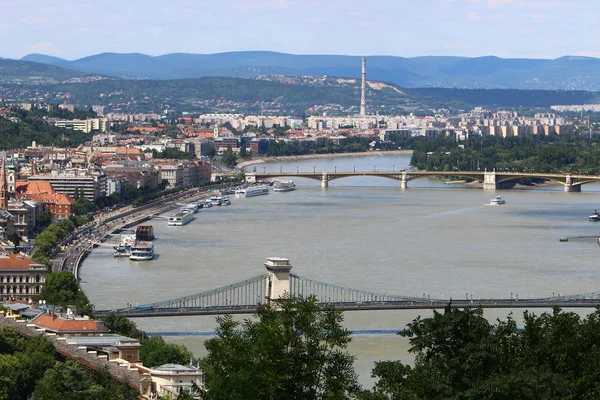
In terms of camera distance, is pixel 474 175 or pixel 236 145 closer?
A: pixel 474 175

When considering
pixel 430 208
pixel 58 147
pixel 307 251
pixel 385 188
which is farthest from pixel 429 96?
pixel 307 251

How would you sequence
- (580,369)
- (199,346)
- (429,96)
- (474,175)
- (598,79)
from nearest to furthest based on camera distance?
(580,369) < (199,346) < (474,175) < (429,96) < (598,79)

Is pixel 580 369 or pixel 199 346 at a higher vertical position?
pixel 580 369

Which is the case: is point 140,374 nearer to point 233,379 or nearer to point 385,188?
point 233,379

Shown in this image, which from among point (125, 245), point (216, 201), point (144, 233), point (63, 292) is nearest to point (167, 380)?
point (63, 292)

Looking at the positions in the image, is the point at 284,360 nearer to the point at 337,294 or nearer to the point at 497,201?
the point at 337,294

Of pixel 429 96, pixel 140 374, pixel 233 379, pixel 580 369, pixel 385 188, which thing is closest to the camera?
pixel 233 379

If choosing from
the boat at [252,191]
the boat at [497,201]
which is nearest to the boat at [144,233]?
the boat at [497,201]
